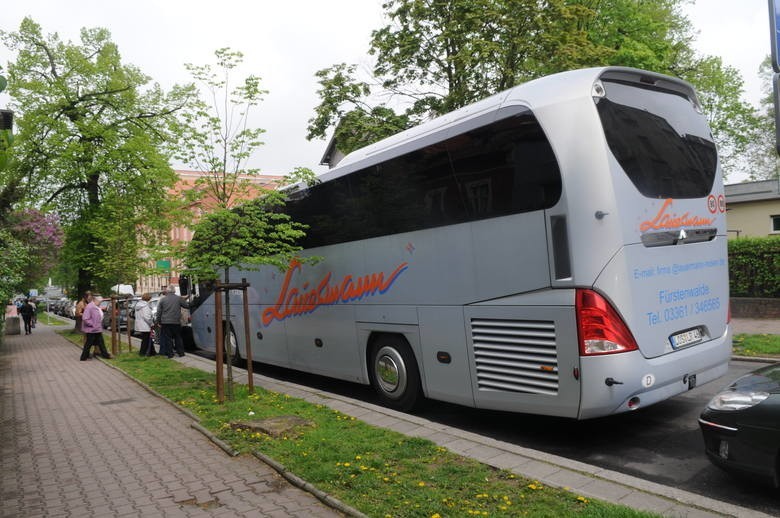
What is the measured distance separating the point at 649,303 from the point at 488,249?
1600 mm

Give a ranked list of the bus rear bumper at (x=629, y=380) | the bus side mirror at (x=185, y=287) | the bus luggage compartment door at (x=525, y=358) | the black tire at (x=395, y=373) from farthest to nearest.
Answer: the bus side mirror at (x=185, y=287), the black tire at (x=395, y=373), the bus luggage compartment door at (x=525, y=358), the bus rear bumper at (x=629, y=380)

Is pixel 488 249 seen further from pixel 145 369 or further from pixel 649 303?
pixel 145 369

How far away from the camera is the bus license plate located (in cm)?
574

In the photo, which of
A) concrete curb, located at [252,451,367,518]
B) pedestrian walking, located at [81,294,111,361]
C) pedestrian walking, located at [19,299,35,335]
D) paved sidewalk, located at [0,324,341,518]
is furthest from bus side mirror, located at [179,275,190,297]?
pedestrian walking, located at [19,299,35,335]

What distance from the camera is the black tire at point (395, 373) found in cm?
755

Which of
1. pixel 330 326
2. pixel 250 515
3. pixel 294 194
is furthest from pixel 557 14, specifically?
pixel 250 515

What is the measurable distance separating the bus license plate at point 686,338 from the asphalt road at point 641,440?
0.95 meters

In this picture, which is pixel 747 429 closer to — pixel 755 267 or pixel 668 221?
pixel 668 221

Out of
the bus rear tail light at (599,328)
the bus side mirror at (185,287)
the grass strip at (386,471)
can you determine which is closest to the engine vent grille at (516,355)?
the bus rear tail light at (599,328)

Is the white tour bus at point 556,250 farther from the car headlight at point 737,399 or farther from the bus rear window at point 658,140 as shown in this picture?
the car headlight at point 737,399

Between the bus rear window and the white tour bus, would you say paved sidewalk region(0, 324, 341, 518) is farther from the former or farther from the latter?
the bus rear window

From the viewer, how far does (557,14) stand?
1691cm

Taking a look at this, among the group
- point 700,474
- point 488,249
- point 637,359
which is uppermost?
point 488,249

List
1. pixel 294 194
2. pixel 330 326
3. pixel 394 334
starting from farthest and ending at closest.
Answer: pixel 294 194
pixel 330 326
pixel 394 334
